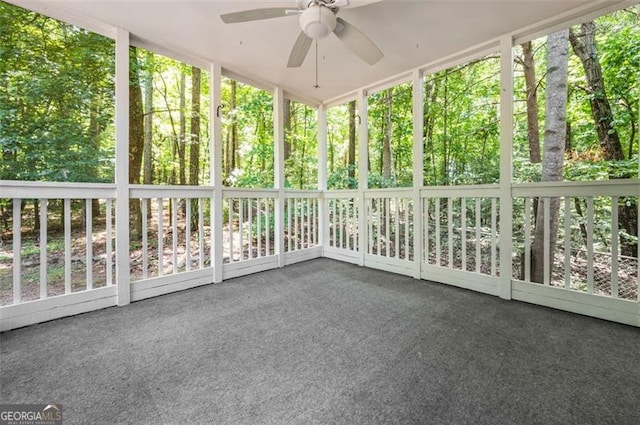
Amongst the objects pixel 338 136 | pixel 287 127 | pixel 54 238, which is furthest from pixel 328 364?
pixel 338 136

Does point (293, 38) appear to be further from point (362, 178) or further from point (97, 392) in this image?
point (97, 392)

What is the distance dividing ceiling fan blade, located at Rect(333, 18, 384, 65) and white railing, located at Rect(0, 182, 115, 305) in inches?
90.9

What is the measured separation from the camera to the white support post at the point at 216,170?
2.95m

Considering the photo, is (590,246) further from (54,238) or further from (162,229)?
(54,238)

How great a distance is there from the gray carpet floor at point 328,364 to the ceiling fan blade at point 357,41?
2036 mm

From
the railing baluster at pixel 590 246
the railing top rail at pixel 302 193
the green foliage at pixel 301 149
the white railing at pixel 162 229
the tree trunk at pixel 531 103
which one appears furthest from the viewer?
the green foliage at pixel 301 149

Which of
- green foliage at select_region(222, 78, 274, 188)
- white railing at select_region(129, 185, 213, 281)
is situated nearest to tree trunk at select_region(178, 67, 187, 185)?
green foliage at select_region(222, 78, 274, 188)

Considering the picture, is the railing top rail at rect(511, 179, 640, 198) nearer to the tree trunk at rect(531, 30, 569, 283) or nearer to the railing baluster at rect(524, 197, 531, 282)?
the railing baluster at rect(524, 197, 531, 282)

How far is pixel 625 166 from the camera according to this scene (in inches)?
109

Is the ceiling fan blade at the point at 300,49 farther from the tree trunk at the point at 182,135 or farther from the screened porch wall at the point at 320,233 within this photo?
the tree trunk at the point at 182,135

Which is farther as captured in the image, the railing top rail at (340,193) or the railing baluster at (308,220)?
the railing baluster at (308,220)

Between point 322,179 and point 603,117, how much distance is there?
3.43m

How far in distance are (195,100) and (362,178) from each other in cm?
357

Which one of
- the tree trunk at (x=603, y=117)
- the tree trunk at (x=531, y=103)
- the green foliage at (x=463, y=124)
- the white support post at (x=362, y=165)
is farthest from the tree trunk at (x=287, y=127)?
the tree trunk at (x=603, y=117)
